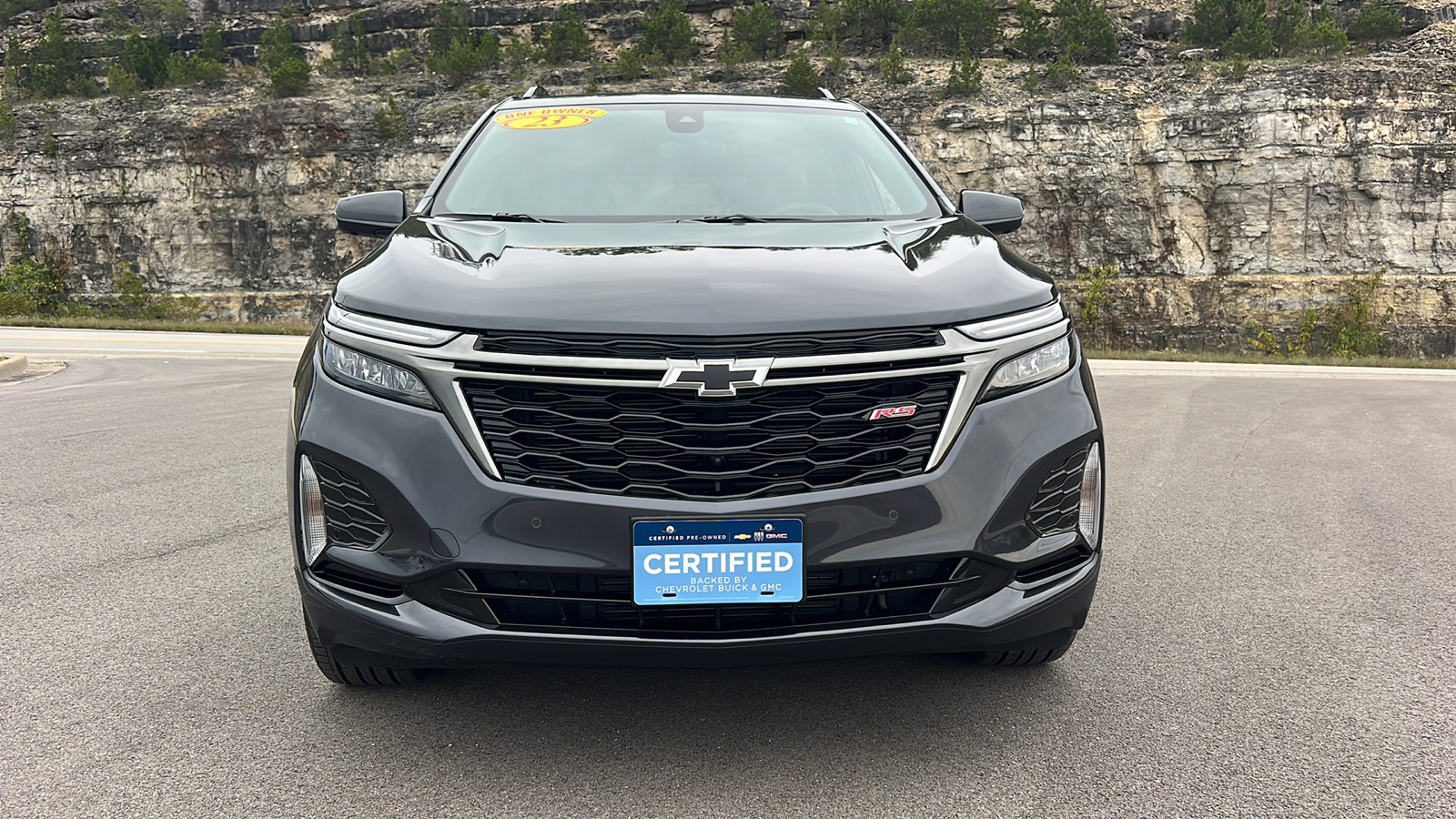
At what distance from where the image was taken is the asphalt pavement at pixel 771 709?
240cm

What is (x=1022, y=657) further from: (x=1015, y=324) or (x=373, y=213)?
(x=373, y=213)

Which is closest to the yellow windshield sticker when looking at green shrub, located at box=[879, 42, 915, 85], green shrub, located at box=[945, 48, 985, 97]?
green shrub, located at box=[945, 48, 985, 97]

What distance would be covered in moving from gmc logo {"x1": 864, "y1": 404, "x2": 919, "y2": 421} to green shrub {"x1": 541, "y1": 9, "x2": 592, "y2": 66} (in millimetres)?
47592

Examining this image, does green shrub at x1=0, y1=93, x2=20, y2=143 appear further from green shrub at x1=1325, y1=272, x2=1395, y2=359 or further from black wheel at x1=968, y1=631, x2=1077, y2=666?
black wheel at x1=968, y1=631, x2=1077, y2=666

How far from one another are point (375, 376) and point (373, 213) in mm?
1465

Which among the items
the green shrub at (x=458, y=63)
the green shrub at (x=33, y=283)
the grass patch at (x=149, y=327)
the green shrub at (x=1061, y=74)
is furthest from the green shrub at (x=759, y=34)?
the green shrub at (x=33, y=283)

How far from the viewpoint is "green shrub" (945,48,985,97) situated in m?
39.7

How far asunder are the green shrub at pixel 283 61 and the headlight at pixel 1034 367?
48.9m

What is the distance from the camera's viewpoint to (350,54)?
4878cm

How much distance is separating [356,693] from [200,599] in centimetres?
118

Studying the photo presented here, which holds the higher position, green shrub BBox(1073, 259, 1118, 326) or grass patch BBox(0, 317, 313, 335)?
grass patch BBox(0, 317, 313, 335)

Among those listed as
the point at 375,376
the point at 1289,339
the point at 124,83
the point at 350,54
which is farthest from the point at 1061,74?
the point at 375,376

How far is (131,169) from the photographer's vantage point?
44.5 meters

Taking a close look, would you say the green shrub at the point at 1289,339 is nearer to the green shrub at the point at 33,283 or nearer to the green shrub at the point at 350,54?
the green shrub at the point at 350,54
